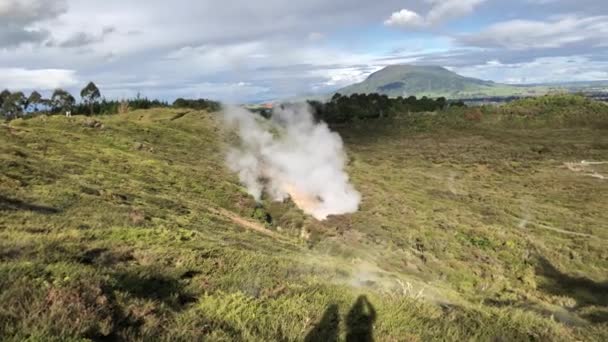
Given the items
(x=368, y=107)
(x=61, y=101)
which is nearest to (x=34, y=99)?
(x=61, y=101)

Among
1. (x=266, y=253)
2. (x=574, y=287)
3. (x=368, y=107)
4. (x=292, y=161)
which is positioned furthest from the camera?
(x=368, y=107)

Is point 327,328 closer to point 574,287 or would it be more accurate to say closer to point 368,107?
point 574,287

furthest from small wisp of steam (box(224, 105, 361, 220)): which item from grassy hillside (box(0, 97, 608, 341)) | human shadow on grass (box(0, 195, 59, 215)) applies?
human shadow on grass (box(0, 195, 59, 215))

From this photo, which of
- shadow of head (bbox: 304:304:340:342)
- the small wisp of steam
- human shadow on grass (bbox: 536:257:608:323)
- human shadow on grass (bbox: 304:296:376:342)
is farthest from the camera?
the small wisp of steam

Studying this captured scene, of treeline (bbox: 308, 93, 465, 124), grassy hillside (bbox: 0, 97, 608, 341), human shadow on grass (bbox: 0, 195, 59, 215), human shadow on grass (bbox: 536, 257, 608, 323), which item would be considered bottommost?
human shadow on grass (bbox: 536, 257, 608, 323)

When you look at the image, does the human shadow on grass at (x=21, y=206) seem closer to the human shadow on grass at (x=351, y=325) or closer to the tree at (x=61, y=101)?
the human shadow on grass at (x=351, y=325)

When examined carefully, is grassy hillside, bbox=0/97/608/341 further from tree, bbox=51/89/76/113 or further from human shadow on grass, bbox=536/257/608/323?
tree, bbox=51/89/76/113
